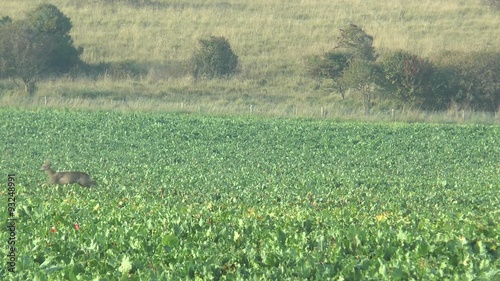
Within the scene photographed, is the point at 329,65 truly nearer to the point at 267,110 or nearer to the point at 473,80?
the point at 473,80

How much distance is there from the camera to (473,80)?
43812 millimetres

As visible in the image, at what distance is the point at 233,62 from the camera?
50.1 meters

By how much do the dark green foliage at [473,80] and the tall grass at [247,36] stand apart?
557 centimetres

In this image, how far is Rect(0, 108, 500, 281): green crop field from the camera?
8516mm

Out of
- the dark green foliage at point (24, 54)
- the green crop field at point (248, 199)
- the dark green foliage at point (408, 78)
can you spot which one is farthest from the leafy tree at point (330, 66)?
the dark green foliage at point (24, 54)

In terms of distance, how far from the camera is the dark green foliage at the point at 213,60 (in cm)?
4928

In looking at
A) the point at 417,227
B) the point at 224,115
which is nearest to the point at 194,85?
the point at 224,115

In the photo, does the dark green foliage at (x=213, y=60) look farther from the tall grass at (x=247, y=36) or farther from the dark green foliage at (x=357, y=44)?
the dark green foliage at (x=357, y=44)

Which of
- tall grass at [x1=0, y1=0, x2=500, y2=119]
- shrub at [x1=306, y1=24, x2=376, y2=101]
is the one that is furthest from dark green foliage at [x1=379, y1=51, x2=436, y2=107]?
tall grass at [x1=0, y1=0, x2=500, y2=119]

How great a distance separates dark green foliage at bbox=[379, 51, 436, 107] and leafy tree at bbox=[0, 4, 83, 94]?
1729 centimetres

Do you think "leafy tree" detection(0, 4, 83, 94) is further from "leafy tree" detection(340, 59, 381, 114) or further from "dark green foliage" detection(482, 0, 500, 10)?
"dark green foliage" detection(482, 0, 500, 10)

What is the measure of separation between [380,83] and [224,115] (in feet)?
35.0

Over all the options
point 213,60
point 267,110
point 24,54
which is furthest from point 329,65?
point 24,54

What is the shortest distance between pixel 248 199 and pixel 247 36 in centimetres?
4368
